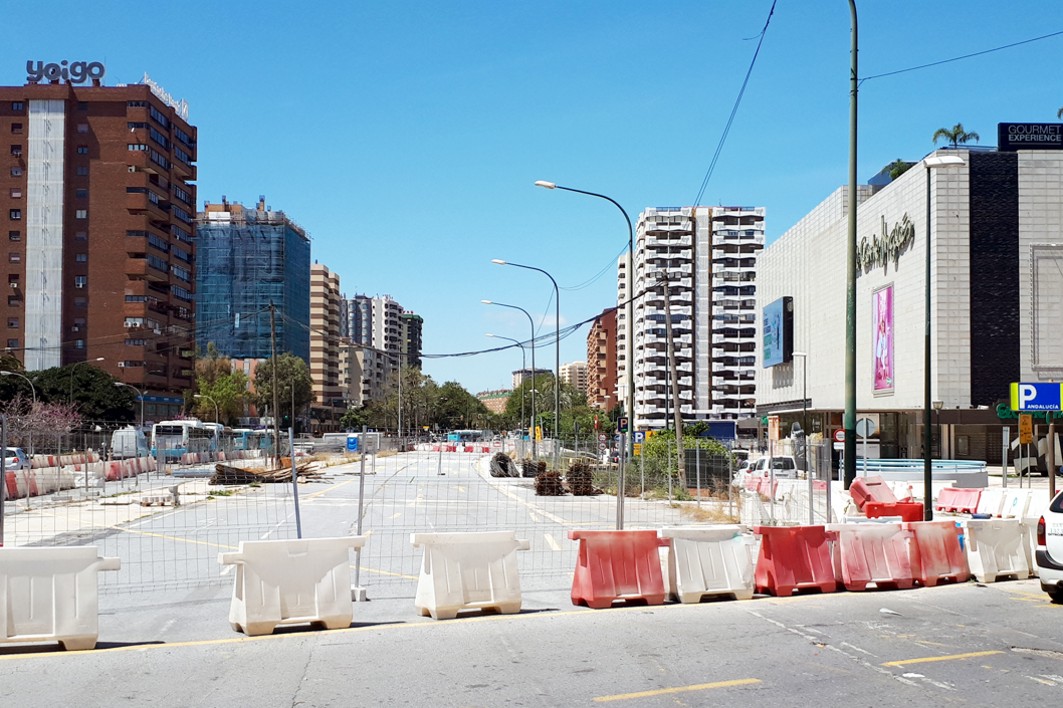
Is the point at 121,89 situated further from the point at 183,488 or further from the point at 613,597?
the point at 613,597

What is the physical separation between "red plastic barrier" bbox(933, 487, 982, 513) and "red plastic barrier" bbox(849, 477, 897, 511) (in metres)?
6.79

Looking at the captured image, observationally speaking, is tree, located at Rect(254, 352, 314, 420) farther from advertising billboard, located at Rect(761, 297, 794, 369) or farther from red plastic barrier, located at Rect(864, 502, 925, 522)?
red plastic barrier, located at Rect(864, 502, 925, 522)

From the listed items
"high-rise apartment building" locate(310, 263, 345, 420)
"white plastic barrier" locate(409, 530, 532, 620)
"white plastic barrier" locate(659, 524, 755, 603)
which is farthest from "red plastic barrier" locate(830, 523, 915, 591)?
"high-rise apartment building" locate(310, 263, 345, 420)

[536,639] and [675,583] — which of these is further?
[675,583]

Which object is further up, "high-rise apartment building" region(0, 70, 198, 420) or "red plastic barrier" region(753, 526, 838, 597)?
"high-rise apartment building" region(0, 70, 198, 420)

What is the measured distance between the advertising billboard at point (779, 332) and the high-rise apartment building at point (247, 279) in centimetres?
7047

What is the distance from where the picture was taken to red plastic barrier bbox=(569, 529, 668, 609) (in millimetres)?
11477

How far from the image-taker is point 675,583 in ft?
Result: 39.2

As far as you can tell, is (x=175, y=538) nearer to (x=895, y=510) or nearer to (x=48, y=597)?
(x=48, y=597)

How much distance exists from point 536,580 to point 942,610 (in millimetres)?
5125

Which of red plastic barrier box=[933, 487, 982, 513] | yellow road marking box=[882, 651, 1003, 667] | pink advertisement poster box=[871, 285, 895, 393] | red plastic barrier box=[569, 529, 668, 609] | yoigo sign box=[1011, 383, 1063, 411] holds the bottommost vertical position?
red plastic barrier box=[933, 487, 982, 513]

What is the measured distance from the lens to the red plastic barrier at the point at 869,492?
74.1 ft

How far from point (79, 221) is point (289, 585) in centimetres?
9385

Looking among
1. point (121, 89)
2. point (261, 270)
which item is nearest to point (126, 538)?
point (121, 89)
